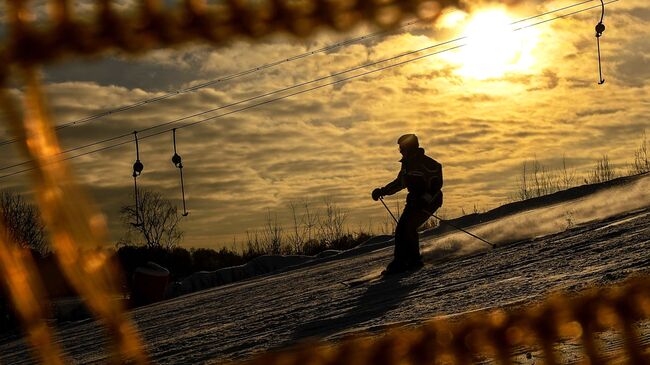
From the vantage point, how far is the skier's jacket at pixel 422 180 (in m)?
12.9

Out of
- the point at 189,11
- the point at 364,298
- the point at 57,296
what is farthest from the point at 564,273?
the point at 57,296

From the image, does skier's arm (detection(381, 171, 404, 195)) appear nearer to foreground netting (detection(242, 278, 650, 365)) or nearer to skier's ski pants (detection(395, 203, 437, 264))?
skier's ski pants (detection(395, 203, 437, 264))

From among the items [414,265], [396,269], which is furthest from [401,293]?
[414,265]

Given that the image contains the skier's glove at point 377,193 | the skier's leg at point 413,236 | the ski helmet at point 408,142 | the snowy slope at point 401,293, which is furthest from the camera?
the skier's glove at point 377,193

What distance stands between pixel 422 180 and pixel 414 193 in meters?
0.22

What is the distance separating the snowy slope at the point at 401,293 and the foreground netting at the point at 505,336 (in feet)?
15.7

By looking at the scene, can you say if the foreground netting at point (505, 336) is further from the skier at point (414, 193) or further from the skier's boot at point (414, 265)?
the skier at point (414, 193)

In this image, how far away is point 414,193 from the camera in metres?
13.1

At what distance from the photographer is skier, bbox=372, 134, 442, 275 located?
41.6 feet

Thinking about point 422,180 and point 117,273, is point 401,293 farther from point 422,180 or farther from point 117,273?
point 117,273

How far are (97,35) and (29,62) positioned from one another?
11 centimetres

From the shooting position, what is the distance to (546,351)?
159 cm

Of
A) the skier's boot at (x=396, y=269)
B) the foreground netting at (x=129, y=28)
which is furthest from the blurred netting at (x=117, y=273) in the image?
the skier's boot at (x=396, y=269)

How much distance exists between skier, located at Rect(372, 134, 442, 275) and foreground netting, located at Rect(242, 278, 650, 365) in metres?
10.9
